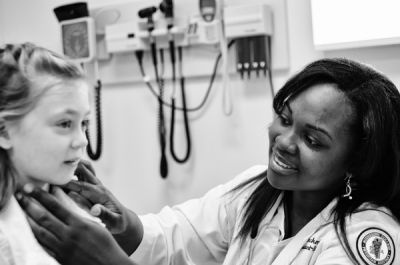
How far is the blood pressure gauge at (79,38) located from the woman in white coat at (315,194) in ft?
2.91

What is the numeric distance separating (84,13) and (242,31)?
67cm

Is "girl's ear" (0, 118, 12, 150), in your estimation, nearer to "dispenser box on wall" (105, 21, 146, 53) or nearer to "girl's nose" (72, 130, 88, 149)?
"girl's nose" (72, 130, 88, 149)

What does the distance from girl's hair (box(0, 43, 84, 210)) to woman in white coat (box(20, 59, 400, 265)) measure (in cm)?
6

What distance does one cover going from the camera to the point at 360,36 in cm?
168

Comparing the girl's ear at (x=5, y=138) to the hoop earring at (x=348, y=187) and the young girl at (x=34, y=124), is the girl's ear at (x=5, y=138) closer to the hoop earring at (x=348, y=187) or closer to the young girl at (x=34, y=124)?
the young girl at (x=34, y=124)

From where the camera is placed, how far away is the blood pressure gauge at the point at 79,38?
2.07m

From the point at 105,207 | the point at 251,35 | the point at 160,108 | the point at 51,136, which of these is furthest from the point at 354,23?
the point at 51,136

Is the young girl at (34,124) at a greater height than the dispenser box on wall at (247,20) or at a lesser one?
lesser

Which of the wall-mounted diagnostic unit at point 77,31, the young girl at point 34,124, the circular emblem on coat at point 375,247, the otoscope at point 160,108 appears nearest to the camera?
the young girl at point 34,124

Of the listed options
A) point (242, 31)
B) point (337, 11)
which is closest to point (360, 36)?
point (337, 11)

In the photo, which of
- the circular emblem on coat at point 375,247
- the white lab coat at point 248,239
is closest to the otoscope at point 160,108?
the white lab coat at point 248,239

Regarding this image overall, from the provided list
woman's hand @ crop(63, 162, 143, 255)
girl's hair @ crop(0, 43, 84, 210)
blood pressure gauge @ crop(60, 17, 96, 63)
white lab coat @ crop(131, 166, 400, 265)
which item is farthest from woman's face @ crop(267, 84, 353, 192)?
blood pressure gauge @ crop(60, 17, 96, 63)

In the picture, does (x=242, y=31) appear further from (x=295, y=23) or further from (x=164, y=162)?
(x=164, y=162)

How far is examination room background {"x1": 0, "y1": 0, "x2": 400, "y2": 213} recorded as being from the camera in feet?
5.98
